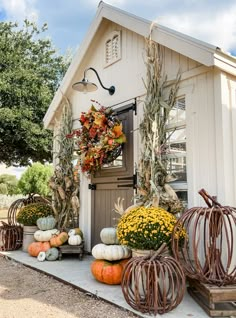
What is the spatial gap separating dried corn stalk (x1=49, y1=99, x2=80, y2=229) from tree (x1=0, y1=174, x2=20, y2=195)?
13489 mm

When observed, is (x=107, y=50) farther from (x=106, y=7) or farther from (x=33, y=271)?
(x=33, y=271)

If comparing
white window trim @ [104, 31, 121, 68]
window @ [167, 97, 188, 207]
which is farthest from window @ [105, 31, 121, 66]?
window @ [167, 97, 188, 207]

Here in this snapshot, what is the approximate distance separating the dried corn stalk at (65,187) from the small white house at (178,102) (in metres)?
0.17

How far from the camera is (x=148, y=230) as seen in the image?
2996 millimetres

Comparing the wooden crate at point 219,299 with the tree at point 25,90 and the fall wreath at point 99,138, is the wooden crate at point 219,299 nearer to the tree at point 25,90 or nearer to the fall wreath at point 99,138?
the fall wreath at point 99,138

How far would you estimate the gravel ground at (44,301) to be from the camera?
8.93 ft

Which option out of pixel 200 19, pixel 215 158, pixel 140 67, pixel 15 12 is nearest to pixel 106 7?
pixel 140 67

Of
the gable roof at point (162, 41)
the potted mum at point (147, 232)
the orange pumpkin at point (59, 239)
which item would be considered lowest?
the orange pumpkin at point (59, 239)

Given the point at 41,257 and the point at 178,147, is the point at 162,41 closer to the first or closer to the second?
the point at 178,147

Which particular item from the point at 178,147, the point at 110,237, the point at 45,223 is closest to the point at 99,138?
the point at 178,147

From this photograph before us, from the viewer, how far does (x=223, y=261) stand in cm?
317

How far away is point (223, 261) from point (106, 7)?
421cm

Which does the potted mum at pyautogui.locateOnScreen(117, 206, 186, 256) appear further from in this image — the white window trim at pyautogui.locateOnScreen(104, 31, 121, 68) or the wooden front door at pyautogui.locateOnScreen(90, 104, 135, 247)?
the white window trim at pyautogui.locateOnScreen(104, 31, 121, 68)

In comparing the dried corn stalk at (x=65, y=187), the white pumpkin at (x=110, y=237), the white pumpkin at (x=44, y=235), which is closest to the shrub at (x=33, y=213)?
the dried corn stalk at (x=65, y=187)
